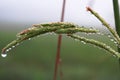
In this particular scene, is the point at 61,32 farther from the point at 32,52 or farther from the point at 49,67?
the point at 32,52

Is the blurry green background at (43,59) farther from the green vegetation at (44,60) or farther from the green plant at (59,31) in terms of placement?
the green plant at (59,31)

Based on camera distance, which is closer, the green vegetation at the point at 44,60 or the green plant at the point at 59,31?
the green plant at the point at 59,31

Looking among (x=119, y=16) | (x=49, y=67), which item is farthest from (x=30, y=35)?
(x=49, y=67)

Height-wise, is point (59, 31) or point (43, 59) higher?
point (59, 31)

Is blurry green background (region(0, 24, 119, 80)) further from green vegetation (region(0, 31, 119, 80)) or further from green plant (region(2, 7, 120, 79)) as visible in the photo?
green plant (region(2, 7, 120, 79))

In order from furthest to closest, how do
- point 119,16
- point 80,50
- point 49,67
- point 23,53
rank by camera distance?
1. point 80,50
2. point 23,53
3. point 49,67
4. point 119,16

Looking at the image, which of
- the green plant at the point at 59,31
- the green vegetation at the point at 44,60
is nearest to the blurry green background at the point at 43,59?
the green vegetation at the point at 44,60

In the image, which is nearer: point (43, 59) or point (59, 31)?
point (59, 31)

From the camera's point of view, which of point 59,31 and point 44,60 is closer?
point 59,31

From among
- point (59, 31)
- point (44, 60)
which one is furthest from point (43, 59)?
point (59, 31)

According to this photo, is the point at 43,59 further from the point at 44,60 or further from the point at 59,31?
the point at 59,31

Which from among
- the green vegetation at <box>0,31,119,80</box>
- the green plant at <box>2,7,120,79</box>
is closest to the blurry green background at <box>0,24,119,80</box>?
the green vegetation at <box>0,31,119,80</box>
